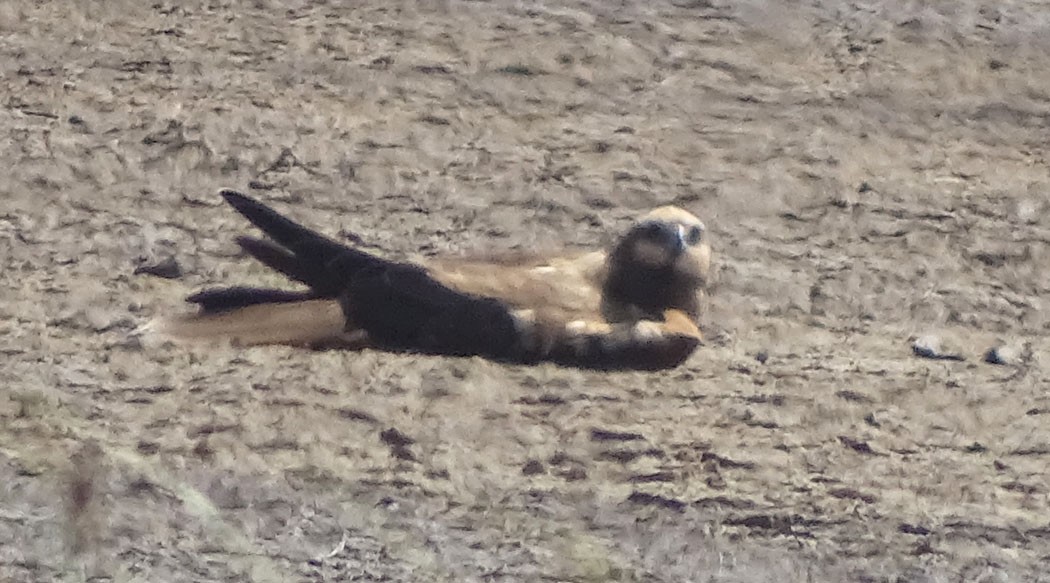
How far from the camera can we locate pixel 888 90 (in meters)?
2.12

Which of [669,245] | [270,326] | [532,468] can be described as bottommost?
[532,468]

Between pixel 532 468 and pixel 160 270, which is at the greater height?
pixel 160 270

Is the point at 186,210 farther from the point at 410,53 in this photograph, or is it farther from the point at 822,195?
the point at 822,195

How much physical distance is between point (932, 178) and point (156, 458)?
1.19 meters

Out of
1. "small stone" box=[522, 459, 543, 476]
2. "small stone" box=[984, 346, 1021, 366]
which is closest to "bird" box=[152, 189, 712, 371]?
"small stone" box=[522, 459, 543, 476]

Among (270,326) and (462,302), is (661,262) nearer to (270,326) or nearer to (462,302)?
(462,302)

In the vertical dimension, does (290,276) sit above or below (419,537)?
above

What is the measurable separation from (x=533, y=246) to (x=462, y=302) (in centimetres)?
14

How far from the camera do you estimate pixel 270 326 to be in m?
1.86

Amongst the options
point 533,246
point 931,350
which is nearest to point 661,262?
point 533,246

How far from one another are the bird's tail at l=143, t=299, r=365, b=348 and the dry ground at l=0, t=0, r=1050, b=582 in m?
0.03

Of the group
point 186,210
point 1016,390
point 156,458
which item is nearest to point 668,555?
point 1016,390

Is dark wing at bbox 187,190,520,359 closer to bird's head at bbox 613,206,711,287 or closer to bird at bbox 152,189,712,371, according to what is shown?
bird at bbox 152,189,712,371

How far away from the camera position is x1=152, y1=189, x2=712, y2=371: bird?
1871mm
